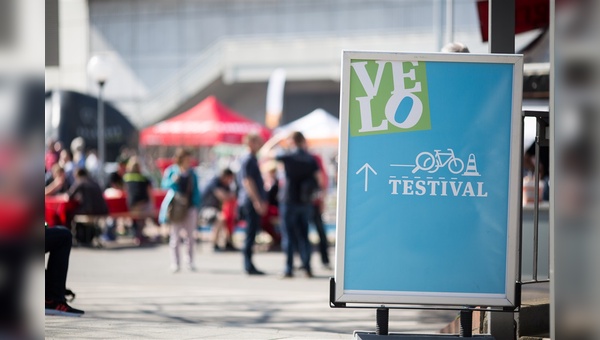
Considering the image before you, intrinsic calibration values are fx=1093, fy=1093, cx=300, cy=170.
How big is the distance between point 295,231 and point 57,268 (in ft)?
19.9

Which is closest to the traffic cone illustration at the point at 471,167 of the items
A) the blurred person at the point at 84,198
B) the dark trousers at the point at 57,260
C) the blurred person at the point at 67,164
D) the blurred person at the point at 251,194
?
the dark trousers at the point at 57,260

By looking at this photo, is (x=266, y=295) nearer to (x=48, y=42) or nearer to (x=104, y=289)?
(x=104, y=289)

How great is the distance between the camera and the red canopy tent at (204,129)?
26.6 m

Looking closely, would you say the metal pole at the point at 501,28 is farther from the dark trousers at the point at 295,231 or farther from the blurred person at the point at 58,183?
the blurred person at the point at 58,183

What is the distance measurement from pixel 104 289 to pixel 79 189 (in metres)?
6.88

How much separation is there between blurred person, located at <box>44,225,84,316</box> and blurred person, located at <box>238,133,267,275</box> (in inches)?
229

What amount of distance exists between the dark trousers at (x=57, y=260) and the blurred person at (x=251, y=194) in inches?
229

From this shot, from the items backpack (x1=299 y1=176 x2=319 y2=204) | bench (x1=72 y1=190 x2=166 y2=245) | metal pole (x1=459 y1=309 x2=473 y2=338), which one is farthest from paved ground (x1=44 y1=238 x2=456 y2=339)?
bench (x1=72 y1=190 x2=166 y2=245)

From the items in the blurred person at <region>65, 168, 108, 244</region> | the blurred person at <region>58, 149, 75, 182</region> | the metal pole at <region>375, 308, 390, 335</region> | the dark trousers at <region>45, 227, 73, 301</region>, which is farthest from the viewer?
the blurred person at <region>58, 149, 75, 182</region>

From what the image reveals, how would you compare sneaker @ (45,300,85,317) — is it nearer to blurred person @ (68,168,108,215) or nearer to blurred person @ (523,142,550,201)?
blurred person @ (523,142,550,201)

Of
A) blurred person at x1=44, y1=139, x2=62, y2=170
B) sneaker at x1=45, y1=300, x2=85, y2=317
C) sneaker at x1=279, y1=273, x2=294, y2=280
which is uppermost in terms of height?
blurred person at x1=44, y1=139, x2=62, y2=170

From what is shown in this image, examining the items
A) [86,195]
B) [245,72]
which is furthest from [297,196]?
[245,72]

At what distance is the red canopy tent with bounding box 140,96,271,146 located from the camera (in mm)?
26609

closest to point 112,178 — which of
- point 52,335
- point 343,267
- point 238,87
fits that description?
point 52,335
